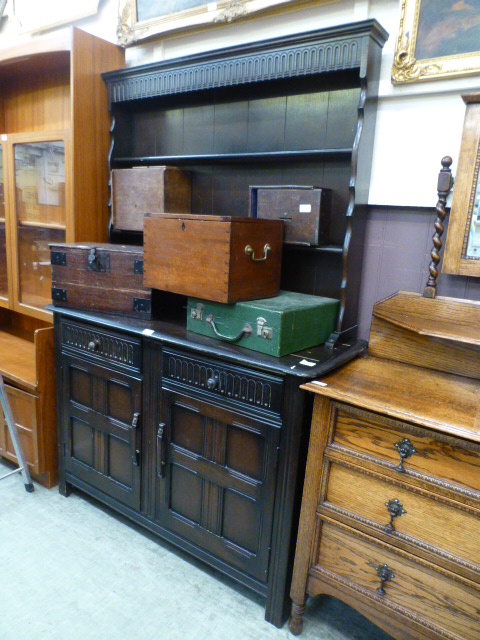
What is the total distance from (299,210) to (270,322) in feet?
1.76

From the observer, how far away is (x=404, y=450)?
1.31 metres

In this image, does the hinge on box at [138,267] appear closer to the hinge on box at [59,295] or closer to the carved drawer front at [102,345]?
the carved drawer front at [102,345]

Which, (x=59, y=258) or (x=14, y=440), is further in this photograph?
(x=14, y=440)

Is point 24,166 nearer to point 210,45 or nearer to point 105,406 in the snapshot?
point 210,45

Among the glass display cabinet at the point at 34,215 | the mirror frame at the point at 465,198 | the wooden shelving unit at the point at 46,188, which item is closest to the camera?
the mirror frame at the point at 465,198

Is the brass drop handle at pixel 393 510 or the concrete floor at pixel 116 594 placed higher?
the brass drop handle at pixel 393 510

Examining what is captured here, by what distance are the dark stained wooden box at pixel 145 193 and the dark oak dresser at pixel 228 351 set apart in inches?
3.8

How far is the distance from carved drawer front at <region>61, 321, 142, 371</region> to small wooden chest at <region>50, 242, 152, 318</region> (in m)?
0.11

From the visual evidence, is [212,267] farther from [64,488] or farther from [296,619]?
[64,488]

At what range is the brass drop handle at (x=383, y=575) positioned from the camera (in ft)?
4.57

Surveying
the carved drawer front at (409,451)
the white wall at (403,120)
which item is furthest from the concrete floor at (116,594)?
the white wall at (403,120)

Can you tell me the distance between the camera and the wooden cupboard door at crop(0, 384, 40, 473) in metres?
2.32

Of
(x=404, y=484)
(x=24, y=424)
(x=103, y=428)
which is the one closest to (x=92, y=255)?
(x=103, y=428)

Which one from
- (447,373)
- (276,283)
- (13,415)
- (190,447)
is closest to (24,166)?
(13,415)
